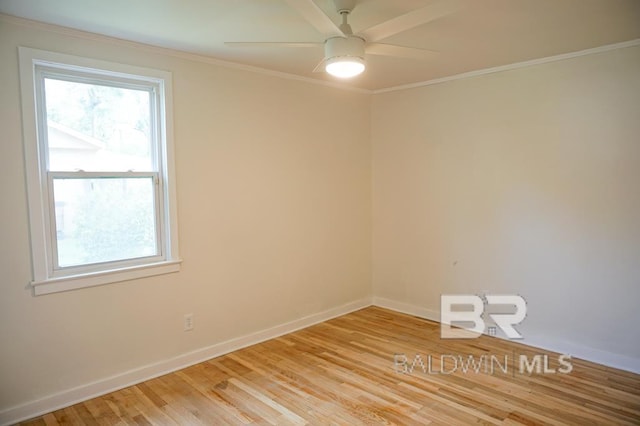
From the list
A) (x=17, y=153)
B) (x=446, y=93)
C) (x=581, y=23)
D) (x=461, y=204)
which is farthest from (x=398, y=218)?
(x=17, y=153)

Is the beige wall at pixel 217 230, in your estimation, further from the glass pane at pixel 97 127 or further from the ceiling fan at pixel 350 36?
the ceiling fan at pixel 350 36

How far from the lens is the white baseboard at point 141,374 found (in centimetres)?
265

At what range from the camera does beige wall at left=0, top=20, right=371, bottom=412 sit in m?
2.62

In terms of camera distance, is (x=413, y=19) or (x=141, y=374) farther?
(x=141, y=374)

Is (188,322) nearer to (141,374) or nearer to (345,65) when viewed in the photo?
(141,374)

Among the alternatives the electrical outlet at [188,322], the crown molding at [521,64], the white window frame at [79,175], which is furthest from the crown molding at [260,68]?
the electrical outlet at [188,322]

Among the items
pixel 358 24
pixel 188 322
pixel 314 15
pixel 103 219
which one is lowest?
pixel 188 322

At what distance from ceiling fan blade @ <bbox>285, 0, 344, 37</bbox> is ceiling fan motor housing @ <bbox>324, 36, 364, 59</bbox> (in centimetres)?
6

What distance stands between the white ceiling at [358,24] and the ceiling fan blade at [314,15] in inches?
8.5

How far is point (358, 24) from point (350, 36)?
404 mm

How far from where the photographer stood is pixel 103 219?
3010 mm

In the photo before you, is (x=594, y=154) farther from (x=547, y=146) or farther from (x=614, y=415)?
(x=614, y=415)
